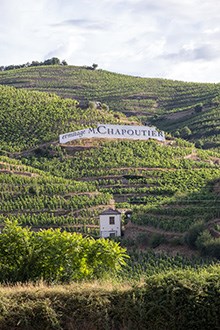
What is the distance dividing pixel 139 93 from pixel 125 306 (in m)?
109

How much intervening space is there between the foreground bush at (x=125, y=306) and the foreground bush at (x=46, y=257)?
3.18m

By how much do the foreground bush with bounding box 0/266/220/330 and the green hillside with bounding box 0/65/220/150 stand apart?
75.8 m

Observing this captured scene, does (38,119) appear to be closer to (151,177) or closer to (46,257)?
(151,177)

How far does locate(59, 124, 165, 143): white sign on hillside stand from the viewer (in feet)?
214

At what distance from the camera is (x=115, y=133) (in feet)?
221

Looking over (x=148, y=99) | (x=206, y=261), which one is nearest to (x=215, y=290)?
(x=206, y=261)

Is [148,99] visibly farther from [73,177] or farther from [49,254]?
[49,254]

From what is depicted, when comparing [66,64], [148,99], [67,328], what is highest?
[66,64]

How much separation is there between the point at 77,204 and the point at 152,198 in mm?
6220

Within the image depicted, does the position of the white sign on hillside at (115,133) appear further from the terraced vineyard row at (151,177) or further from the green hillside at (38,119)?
the green hillside at (38,119)

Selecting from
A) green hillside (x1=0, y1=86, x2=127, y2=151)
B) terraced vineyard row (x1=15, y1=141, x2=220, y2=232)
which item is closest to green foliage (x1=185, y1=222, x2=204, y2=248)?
terraced vineyard row (x1=15, y1=141, x2=220, y2=232)

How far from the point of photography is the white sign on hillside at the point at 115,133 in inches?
2564

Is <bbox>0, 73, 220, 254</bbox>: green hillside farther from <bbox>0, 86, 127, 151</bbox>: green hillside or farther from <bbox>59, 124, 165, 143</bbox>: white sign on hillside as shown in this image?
<bbox>59, 124, 165, 143</bbox>: white sign on hillside

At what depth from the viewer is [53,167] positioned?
59938 mm
